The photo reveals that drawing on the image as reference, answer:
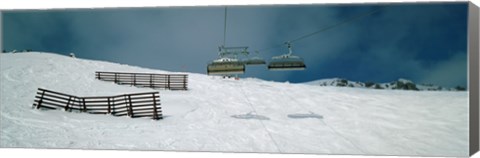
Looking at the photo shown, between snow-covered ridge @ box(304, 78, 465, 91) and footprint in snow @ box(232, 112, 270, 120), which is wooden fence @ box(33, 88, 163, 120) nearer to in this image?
footprint in snow @ box(232, 112, 270, 120)

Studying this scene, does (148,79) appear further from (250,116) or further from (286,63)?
(286,63)

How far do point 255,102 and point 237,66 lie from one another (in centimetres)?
271

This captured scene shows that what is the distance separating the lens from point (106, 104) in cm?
1328

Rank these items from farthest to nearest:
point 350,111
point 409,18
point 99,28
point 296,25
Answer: point 350,111 → point 99,28 → point 296,25 → point 409,18

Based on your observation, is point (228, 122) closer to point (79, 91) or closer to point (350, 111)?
point (350, 111)

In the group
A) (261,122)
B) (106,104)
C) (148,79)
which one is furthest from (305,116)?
(106,104)

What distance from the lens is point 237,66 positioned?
9.70 meters

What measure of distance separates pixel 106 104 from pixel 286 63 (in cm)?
571

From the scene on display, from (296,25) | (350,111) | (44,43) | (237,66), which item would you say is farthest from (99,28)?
(350,111)

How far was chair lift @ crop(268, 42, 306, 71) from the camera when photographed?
966cm

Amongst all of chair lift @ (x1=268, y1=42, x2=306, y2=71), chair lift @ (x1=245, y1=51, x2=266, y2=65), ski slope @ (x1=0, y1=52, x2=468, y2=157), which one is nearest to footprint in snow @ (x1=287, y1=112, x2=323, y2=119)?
ski slope @ (x1=0, y1=52, x2=468, y2=157)

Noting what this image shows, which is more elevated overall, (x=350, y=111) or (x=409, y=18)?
(x=409, y=18)

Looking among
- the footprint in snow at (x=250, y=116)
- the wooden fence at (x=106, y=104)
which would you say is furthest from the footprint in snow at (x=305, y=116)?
the wooden fence at (x=106, y=104)

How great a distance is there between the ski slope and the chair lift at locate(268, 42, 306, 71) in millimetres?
1476
